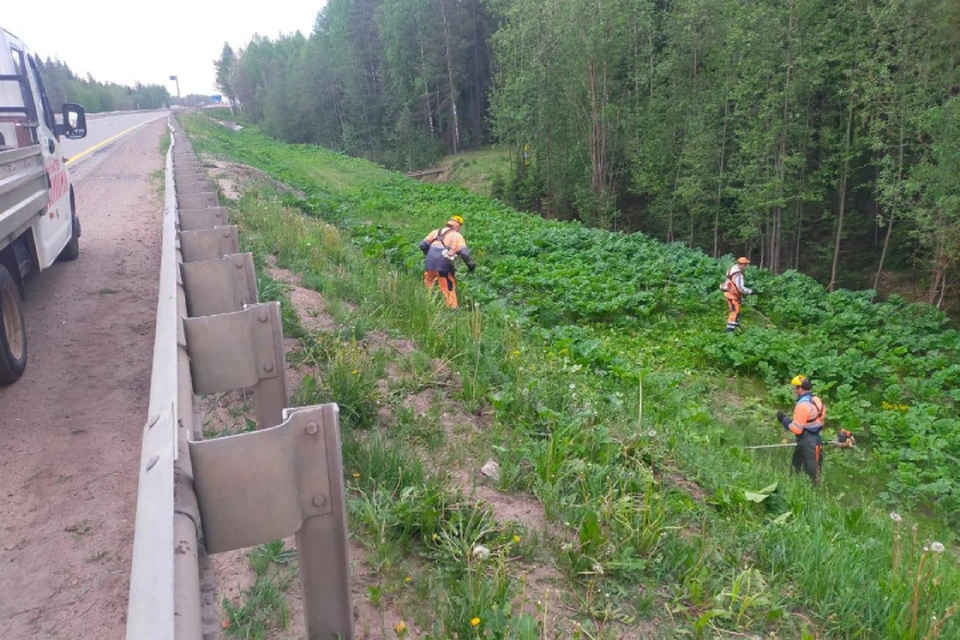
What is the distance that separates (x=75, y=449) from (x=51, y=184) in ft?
15.3

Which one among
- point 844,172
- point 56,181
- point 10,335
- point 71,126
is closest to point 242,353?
point 10,335

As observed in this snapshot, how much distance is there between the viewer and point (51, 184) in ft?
24.9

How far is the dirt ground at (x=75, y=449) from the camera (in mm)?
2951

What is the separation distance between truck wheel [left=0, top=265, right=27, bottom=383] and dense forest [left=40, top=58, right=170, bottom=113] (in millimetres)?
62435

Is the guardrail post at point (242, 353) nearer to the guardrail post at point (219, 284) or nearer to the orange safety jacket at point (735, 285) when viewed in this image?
the guardrail post at point (219, 284)

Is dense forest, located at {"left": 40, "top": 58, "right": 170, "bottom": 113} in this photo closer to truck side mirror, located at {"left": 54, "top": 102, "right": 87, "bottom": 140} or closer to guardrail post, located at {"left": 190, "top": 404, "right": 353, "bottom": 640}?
truck side mirror, located at {"left": 54, "top": 102, "right": 87, "bottom": 140}

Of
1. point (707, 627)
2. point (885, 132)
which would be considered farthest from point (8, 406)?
point (885, 132)

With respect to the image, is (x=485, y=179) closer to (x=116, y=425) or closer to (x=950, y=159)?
(x=950, y=159)

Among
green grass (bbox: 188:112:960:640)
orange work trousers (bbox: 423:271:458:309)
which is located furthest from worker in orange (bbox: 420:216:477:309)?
green grass (bbox: 188:112:960:640)

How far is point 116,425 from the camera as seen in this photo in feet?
15.0

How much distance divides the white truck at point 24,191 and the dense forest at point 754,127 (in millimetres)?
18641

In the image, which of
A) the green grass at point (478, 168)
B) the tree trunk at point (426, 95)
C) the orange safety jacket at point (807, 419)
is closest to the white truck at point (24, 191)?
the orange safety jacket at point (807, 419)

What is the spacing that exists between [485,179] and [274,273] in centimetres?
4004

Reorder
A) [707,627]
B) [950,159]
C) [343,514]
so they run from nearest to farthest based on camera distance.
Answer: [343,514] → [707,627] → [950,159]
